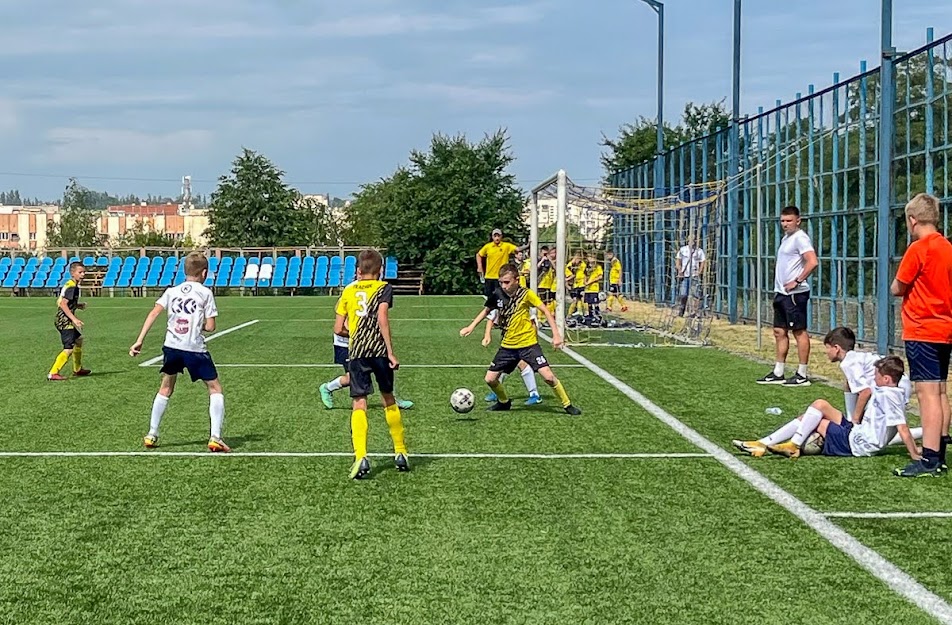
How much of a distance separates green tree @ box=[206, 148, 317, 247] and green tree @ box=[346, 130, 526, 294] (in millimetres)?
11160

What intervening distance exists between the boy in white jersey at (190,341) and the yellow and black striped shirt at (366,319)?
1.46 m

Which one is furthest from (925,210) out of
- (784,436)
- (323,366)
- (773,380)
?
(323,366)

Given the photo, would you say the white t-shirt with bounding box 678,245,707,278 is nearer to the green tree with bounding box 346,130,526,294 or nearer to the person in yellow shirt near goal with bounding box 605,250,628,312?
the person in yellow shirt near goal with bounding box 605,250,628,312

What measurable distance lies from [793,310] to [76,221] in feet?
265

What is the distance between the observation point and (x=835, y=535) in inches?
246

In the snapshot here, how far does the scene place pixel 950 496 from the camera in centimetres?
722

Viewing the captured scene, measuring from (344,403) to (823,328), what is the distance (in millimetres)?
11367

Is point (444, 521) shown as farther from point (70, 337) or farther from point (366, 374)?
point (70, 337)

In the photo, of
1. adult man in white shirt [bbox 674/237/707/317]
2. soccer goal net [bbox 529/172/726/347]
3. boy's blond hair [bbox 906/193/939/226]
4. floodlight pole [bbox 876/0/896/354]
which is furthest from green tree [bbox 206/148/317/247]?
boy's blond hair [bbox 906/193/939/226]

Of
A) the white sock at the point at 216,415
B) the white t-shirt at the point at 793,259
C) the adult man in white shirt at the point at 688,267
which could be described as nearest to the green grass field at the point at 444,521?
the white sock at the point at 216,415

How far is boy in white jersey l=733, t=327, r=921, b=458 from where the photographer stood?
8312 millimetres

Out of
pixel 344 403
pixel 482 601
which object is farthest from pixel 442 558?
pixel 344 403

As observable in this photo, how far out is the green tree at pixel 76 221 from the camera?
85.6m

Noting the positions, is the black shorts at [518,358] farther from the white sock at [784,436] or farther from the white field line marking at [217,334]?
the white field line marking at [217,334]
